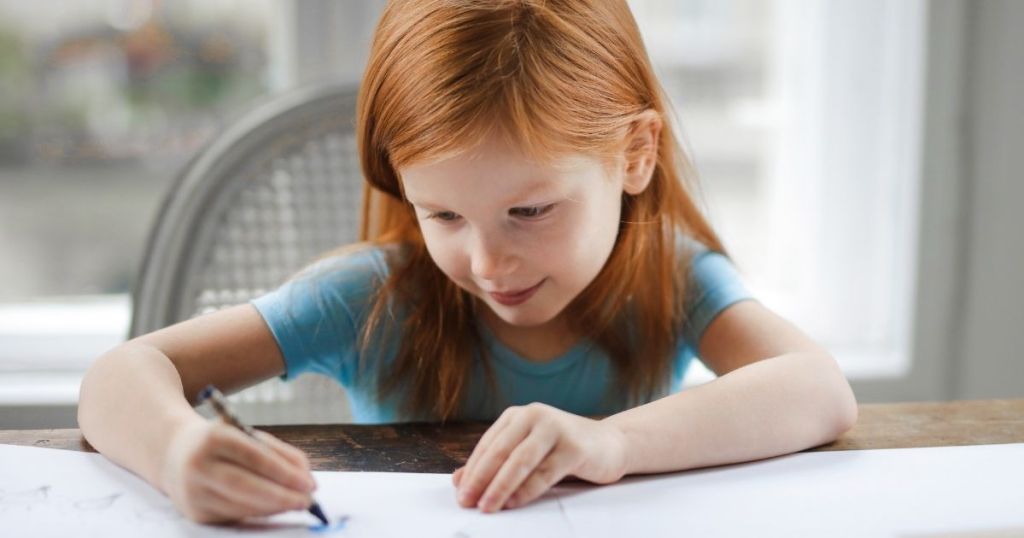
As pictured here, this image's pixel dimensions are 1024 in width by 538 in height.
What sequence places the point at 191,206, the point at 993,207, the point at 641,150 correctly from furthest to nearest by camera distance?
1. the point at 993,207
2. the point at 191,206
3. the point at 641,150

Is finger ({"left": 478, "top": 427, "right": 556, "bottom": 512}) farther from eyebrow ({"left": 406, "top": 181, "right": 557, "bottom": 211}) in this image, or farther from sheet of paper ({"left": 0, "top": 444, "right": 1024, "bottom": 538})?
eyebrow ({"left": 406, "top": 181, "right": 557, "bottom": 211})

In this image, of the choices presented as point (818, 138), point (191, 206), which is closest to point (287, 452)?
point (191, 206)

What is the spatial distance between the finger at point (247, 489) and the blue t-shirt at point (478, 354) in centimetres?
27

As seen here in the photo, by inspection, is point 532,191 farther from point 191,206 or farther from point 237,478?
point 191,206

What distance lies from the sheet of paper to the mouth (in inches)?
5.9

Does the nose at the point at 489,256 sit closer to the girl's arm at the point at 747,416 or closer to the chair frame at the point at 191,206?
the girl's arm at the point at 747,416

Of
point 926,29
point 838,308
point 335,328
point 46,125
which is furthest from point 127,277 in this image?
point 926,29

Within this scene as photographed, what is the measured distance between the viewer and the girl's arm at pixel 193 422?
46 centimetres

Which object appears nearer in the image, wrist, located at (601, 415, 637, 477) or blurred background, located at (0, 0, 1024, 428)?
wrist, located at (601, 415, 637, 477)

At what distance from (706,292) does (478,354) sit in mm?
194

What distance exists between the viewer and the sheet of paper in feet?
1.54

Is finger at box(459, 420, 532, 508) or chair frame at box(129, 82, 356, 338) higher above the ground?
chair frame at box(129, 82, 356, 338)

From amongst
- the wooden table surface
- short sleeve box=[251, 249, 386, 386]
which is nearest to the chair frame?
short sleeve box=[251, 249, 386, 386]

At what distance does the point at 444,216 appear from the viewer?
0.62m
